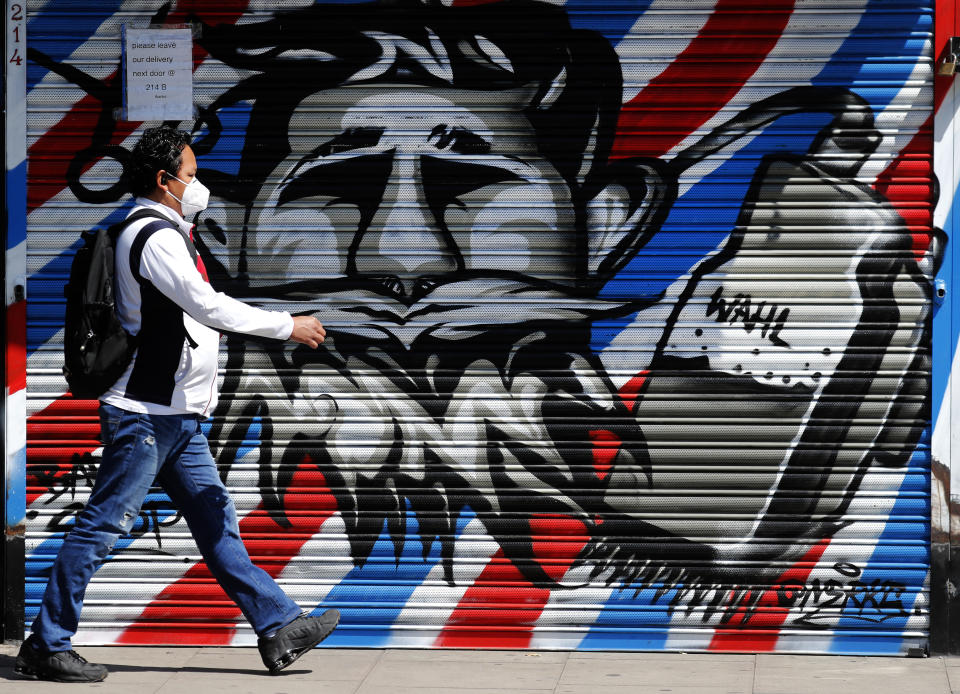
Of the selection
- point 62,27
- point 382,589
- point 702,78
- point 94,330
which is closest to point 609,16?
point 702,78

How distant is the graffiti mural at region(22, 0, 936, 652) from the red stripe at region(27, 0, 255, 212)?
0.02 metres

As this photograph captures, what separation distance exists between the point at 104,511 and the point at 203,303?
948mm

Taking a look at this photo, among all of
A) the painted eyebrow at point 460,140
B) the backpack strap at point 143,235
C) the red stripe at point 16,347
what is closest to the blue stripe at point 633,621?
the painted eyebrow at point 460,140

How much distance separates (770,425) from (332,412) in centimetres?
200

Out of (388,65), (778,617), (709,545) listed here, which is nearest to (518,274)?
(388,65)

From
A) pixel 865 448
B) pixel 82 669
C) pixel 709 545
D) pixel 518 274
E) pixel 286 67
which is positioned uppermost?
pixel 286 67

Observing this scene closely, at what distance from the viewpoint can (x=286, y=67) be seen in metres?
6.02

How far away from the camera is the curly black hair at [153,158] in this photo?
17.8ft

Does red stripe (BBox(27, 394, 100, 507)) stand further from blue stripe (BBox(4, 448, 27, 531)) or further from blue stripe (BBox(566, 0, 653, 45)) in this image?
blue stripe (BBox(566, 0, 653, 45))

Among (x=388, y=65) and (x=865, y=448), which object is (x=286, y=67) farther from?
(x=865, y=448)

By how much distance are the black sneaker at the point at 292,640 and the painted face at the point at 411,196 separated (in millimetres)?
1511

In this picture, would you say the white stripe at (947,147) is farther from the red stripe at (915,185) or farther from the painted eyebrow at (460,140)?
the painted eyebrow at (460,140)

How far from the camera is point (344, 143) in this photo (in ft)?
19.8
